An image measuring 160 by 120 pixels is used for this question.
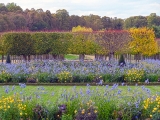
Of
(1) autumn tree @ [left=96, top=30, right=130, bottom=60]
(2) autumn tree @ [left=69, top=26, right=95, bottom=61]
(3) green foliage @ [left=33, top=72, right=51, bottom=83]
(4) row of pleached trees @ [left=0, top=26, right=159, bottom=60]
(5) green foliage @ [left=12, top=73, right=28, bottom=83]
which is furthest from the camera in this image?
(1) autumn tree @ [left=96, top=30, right=130, bottom=60]

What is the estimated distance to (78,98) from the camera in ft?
22.9

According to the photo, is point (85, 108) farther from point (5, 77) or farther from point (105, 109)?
point (5, 77)

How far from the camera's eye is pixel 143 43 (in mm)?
29500

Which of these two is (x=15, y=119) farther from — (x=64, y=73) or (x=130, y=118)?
(x=64, y=73)

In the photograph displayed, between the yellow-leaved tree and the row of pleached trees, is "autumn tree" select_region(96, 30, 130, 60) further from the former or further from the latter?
the yellow-leaved tree

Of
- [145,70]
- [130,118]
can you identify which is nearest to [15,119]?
[130,118]

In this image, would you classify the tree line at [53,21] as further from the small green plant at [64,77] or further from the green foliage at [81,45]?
the small green plant at [64,77]

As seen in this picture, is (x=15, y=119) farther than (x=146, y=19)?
No

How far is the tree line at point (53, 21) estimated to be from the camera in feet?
164

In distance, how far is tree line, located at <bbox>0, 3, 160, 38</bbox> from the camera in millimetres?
49844

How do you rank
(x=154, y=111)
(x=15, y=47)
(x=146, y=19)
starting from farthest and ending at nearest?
(x=146, y=19) < (x=15, y=47) < (x=154, y=111)

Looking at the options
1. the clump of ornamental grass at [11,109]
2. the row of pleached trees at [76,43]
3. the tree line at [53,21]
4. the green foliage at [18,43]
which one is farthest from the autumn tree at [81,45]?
the clump of ornamental grass at [11,109]

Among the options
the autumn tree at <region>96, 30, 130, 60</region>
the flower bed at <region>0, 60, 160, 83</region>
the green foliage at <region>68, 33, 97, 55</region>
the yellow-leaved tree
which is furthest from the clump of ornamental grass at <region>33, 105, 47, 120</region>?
the yellow-leaved tree

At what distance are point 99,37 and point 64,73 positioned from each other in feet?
52.6
